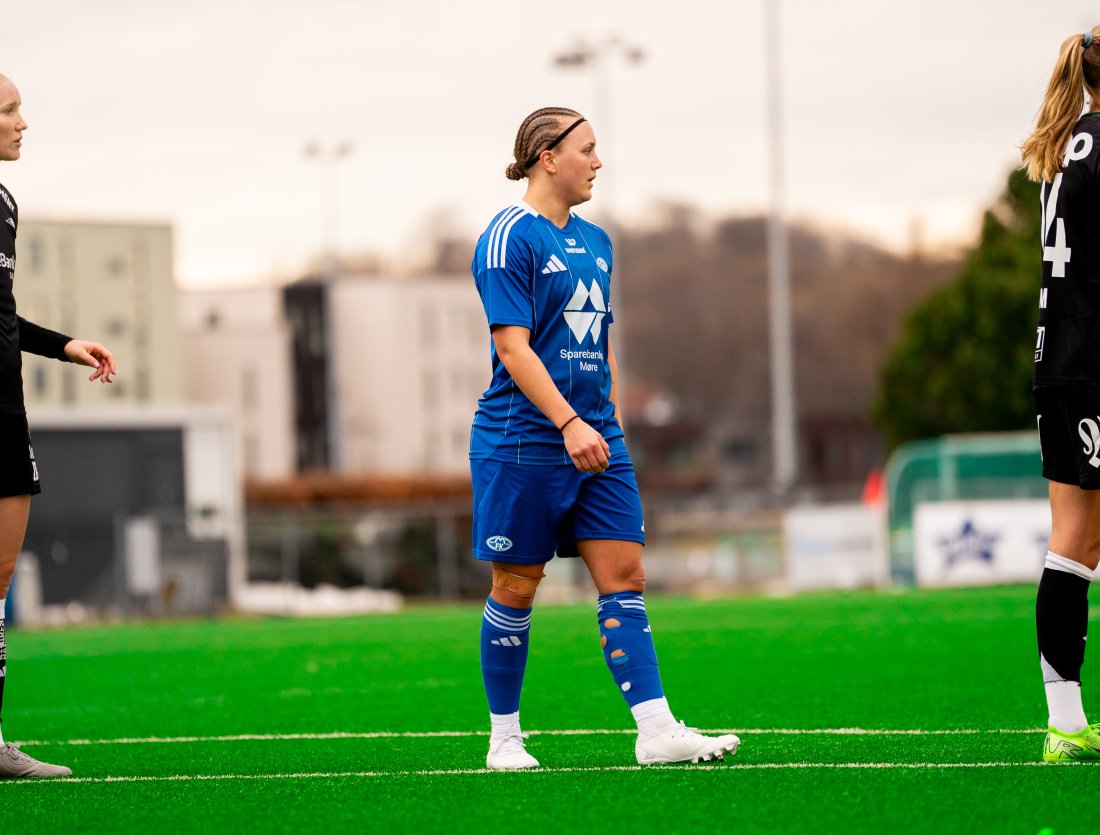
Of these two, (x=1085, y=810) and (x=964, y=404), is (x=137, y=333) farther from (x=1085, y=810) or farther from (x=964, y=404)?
(x=1085, y=810)

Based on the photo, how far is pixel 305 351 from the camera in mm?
83125

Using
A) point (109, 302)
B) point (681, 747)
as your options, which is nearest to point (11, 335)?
point (681, 747)

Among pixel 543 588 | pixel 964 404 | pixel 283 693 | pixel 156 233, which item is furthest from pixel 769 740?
pixel 156 233

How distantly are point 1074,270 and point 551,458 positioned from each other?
5.56 feet

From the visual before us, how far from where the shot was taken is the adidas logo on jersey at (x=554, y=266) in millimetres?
5625

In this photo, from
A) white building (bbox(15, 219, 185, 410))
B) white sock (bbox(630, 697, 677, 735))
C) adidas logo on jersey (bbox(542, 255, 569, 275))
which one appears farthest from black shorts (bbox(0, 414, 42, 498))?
white building (bbox(15, 219, 185, 410))

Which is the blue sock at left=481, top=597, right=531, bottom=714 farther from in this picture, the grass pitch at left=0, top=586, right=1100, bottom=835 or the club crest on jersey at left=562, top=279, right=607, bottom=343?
the club crest on jersey at left=562, top=279, right=607, bottom=343

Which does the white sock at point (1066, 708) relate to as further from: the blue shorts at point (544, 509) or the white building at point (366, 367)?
the white building at point (366, 367)

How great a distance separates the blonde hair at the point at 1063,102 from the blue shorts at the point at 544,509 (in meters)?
1.59

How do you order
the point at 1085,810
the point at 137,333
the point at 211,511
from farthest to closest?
the point at 137,333 → the point at 211,511 → the point at 1085,810

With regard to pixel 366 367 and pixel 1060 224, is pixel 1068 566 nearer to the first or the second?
pixel 1060 224

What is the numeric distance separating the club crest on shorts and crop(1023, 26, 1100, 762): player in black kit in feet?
5.44

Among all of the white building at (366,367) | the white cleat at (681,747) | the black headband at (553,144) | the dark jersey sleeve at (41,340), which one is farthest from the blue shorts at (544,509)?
the white building at (366,367)

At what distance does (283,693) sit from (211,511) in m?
21.3
